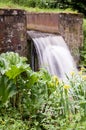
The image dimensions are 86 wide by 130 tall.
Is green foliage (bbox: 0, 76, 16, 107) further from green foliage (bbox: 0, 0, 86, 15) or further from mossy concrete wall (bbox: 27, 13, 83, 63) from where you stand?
green foliage (bbox: 0, 0, 86, 15)

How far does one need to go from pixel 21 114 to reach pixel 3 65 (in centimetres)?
69

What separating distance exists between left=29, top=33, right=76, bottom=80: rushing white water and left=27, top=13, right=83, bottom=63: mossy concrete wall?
325 millimetres

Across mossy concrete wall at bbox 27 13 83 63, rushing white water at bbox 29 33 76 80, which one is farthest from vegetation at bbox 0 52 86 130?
mossy concrete wall at bbox 27 13 83 63

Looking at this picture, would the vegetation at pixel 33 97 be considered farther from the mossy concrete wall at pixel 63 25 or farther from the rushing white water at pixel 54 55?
the mossy concrete wall at pixel 63 25

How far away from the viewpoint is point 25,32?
9.21 metres

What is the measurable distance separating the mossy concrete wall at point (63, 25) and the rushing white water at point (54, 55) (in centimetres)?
32

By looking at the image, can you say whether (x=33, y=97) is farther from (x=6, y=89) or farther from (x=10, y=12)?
(x=10, y=12)

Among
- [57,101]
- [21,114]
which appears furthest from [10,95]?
[57,101]

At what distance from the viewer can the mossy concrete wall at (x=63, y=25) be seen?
33.9ft

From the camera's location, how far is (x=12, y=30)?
346 inches

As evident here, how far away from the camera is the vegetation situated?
5.13m

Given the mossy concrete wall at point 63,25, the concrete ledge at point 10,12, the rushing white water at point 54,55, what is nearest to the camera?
the concrete ledge at point 10,12

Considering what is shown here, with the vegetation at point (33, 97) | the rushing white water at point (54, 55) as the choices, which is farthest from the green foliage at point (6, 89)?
the rushing white water at point (54, 55)

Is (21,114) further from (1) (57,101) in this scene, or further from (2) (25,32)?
(2) (25,32)
